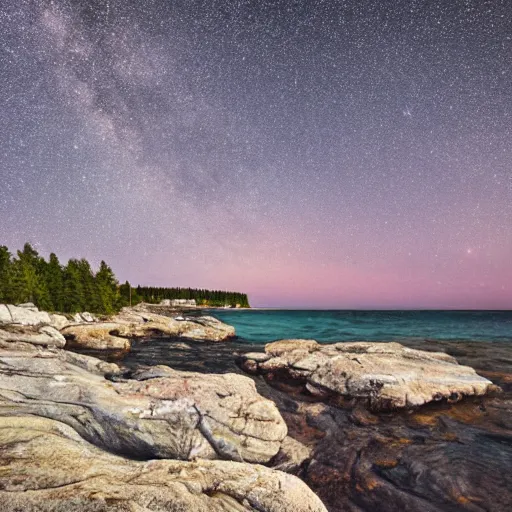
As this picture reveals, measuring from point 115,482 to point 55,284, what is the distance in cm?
5607

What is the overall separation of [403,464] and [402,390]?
540 cm

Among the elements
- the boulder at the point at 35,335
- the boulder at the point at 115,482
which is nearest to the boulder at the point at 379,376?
the boulder at the point at 115,482

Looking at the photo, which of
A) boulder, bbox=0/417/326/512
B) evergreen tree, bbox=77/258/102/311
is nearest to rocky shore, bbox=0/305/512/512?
boulder, bbox=0/417/326/512

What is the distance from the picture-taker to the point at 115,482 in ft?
17.0

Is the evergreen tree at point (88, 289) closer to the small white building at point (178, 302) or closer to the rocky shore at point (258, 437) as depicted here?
the rocky shore at point (258, 437)

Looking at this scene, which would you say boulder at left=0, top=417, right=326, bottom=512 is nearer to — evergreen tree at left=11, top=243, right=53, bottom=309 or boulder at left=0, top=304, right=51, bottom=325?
boulder at left=0, top=304, right=51, bottom=325

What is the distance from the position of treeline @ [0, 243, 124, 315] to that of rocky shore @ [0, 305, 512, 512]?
3359 centimetres

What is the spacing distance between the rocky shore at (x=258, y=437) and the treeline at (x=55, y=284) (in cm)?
3359

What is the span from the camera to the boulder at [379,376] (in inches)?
559

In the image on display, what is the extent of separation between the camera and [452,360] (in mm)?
20766

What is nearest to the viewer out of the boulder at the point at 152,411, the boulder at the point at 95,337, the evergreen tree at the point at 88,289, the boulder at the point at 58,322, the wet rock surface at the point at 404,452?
the wet rock surface at the point at 404,452

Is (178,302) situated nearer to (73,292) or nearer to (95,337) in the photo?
(73,292)

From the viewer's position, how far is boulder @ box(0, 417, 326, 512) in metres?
4.44

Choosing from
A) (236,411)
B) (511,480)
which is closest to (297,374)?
(236,411)
